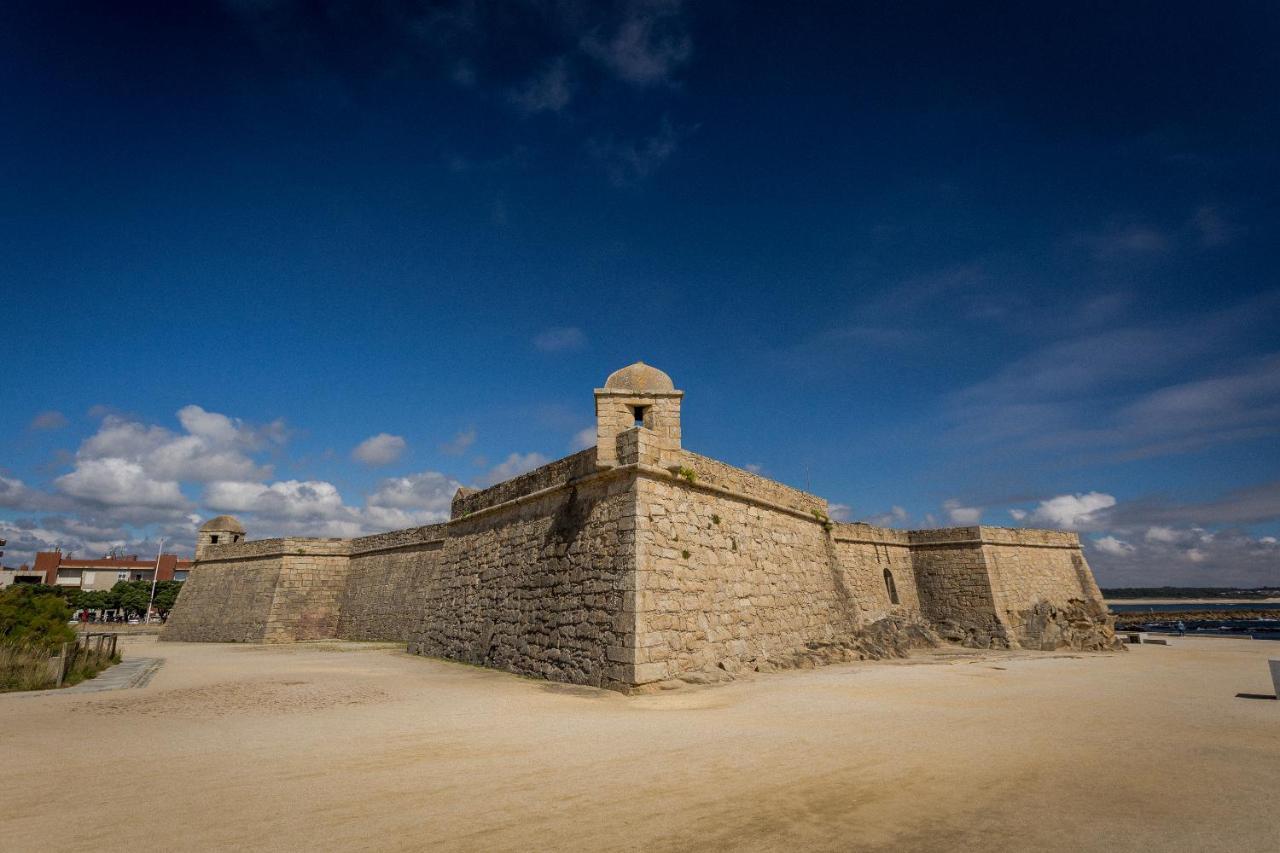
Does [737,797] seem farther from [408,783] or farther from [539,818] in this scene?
[408,783]

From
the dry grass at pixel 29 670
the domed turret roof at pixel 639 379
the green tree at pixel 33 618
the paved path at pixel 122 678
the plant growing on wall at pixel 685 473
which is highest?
the domed turret roof at pixel 639 379

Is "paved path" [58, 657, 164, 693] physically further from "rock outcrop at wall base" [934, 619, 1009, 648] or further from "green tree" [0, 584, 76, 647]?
"rock outcrop at wall base" [934, 619, 1009, 648]

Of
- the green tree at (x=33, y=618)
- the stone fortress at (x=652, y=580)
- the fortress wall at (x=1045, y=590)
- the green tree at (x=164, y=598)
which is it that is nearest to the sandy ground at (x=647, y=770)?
the stone fortress at (x=652, y=580)

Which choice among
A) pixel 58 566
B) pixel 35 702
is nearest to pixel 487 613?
pixel 35 702

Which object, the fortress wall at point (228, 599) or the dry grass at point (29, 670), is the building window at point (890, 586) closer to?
the dry grass at point (29, 670)

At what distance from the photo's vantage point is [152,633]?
29797 mm

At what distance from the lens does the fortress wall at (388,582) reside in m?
21.8

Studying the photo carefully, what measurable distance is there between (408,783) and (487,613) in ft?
32.8

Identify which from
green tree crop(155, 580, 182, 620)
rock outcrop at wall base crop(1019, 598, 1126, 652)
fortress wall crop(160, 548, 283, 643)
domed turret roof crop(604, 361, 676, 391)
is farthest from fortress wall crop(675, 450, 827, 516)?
green tree crop(155, 580, 182, 620)

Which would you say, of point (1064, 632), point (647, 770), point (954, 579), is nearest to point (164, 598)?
point (954, 579)

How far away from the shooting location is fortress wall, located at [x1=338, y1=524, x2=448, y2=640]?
71.6ft

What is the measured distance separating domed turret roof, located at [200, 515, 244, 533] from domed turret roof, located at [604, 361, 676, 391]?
26822mm

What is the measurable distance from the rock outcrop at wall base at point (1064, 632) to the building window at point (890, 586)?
13.8 feet

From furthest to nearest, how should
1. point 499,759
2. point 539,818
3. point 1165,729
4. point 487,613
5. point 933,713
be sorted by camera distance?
point 487,613
point 933,713
point 1165,729
point 499,759
point 539,818
